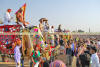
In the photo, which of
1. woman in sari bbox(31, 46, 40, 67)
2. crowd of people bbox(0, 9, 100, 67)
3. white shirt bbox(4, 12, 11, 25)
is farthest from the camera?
white shirt bbox(4, 12, 11, 25)

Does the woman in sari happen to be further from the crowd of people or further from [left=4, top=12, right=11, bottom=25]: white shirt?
[left=4, top=12, right=11, bottom=25]: white shirt

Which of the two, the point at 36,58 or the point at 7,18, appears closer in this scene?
the point at 36,58

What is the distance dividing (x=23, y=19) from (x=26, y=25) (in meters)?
0.46

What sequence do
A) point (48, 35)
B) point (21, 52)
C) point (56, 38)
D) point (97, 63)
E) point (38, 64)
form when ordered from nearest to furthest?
point (97, 63) → point (38, 64) → point (21, 52) → point (48, 35) → point (56, 38)

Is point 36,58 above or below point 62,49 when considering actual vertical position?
above

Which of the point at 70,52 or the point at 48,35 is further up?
the point at 48,35

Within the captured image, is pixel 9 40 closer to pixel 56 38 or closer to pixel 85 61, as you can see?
pixel 56 38

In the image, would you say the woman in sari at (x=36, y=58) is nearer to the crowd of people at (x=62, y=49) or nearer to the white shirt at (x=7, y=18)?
the crowd of people at (x=62, y=49)

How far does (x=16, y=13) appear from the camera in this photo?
913 cm

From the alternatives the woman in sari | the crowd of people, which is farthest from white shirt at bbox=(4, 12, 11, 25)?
the woman in sari

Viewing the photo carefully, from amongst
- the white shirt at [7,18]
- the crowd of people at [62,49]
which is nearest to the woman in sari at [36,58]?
the crowd of people at [62,49]

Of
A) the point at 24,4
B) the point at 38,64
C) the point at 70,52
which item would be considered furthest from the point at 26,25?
the point at 38,64

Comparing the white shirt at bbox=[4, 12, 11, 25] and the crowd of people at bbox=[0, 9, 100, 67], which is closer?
the crowd of people at bbox=[0, 9, 100, 67]

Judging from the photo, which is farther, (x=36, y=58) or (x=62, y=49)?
(x=62, y=49)
